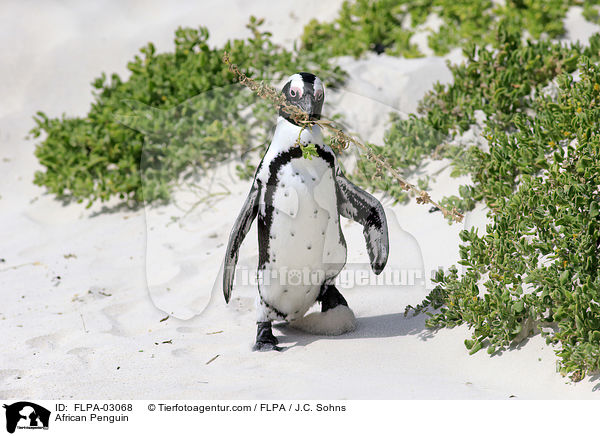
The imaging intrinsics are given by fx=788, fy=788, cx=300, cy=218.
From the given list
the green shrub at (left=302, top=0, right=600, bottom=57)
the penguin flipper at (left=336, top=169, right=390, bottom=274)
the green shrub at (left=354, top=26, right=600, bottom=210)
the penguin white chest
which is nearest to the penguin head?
the penguin white chest

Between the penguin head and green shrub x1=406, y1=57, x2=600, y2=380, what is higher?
the penguin head

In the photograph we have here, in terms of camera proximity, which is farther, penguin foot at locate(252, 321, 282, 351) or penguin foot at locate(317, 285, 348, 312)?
penguin foot at locate(317, 285, 348, 312)

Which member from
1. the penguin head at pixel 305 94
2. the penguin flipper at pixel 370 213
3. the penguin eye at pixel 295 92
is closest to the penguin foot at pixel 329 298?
the penguin flipper at pixel 370 213

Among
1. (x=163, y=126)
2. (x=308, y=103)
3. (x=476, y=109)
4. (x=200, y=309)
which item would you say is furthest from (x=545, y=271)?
(x=163, y=126)

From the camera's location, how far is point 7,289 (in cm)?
523

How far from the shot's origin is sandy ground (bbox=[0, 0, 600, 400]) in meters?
3.40

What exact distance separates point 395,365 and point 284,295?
62 centimetres

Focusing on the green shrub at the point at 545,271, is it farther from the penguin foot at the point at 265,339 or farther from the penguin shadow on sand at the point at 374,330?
the penguin foot at the point at 265,339

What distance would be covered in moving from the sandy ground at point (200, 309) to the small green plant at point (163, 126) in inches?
9.0

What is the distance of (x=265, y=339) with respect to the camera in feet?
12.5

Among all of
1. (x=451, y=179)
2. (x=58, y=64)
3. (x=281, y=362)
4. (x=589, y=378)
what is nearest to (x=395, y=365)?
(x=281, y=362)

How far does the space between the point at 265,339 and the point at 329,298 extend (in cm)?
39

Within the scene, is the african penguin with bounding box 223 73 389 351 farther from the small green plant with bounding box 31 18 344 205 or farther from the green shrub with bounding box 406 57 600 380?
the small green plant with bounding box 31 18 344 205
